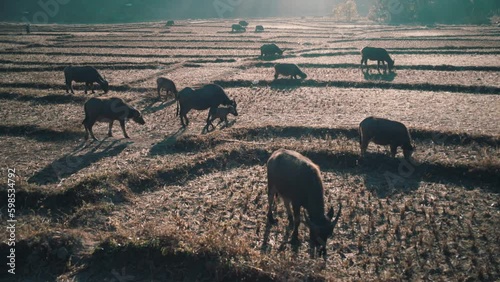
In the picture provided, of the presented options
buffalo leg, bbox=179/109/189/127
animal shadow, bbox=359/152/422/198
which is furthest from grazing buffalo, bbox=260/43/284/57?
animal shadow, bbox=359/152/422/198

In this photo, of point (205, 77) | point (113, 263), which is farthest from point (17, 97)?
point (113, 263)

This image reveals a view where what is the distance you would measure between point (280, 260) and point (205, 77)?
17.0 meters

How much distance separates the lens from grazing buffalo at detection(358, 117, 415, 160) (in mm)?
10188

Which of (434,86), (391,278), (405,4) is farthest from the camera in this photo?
(405,4)

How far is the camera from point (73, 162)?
35.1ft

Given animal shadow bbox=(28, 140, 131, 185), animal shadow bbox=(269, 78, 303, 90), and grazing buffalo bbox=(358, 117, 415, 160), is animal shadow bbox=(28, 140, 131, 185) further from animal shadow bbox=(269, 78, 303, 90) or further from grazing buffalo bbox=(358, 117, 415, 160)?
animal shadow bbox=(269, 78, 303, 90)

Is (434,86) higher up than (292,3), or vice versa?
(292,3)

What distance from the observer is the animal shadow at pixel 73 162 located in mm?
9672

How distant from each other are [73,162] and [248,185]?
5.21 meters

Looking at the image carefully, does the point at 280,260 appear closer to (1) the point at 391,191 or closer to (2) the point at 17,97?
(1) the point at 391,191

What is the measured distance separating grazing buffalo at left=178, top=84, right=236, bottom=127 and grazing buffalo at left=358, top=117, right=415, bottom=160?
5458 mm

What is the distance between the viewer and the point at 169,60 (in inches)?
1133

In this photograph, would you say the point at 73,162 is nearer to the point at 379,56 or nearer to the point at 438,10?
the point at 379,56

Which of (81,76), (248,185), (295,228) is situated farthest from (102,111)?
(295,228)
